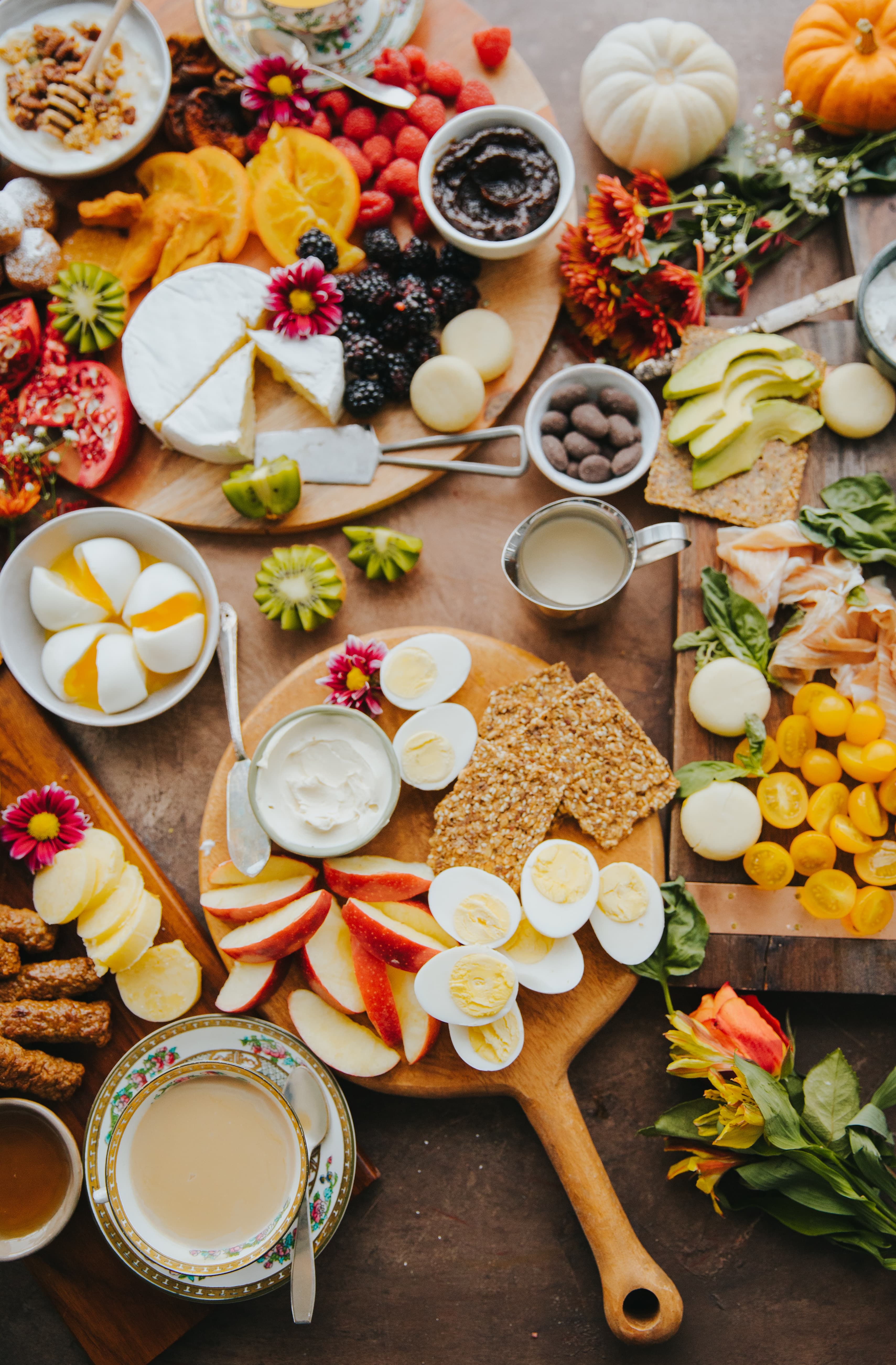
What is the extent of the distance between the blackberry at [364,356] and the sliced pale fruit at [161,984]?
1.51 m

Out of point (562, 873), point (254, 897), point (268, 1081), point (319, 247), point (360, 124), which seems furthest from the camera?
point (360, 124)

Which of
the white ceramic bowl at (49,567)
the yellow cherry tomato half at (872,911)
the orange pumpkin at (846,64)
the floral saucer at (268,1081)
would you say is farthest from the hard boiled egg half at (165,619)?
the orange pumpkin at (846,64)

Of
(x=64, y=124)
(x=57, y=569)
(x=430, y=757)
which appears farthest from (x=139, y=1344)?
(x=64, y=124)

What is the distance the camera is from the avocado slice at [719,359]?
2.18m

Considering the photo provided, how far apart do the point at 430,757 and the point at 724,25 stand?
223 cm

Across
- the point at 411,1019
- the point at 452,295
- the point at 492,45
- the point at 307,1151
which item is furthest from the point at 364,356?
the point at 307,1151

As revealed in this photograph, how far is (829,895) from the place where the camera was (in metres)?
2.07

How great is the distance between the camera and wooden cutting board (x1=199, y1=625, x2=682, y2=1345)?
1.99 meters

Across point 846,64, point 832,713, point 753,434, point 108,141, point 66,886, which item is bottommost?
point 832,713

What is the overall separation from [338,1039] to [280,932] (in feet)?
1.01

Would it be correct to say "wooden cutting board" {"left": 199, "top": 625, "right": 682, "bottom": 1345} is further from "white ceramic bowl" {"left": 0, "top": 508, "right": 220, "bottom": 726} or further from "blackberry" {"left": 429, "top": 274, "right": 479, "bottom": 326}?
"blackberry" {"left": 429, "top": 274, "right": 479, "bottom": 326}

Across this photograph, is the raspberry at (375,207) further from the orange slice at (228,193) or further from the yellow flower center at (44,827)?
the yellow flower center at (44,827)

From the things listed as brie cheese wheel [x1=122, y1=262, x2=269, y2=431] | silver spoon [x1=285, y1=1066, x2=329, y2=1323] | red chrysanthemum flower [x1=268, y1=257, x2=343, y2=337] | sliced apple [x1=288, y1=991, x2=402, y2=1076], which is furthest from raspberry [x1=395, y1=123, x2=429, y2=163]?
silver spoon [x1=285, y1=1066, x2=329, y2=1323]

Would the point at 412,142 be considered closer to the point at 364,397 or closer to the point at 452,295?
the point at 452,295
